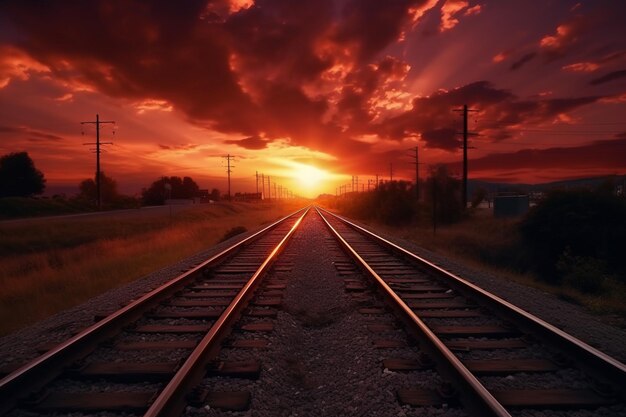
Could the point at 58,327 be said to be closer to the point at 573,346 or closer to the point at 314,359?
the point at 314,359

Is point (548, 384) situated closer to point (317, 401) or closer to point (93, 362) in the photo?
point (317, 401)

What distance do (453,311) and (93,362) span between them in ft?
16.5

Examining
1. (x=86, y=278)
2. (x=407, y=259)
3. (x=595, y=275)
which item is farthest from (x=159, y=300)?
(x=595, y=275)

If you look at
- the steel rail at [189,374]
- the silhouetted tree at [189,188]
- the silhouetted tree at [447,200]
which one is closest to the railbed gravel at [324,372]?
the steel rail at [189,374]

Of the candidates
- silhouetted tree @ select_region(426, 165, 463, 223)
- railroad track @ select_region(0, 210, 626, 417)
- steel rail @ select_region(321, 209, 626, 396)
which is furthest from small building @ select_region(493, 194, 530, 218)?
steel rail @ select_region(321, 209, 626, 396)

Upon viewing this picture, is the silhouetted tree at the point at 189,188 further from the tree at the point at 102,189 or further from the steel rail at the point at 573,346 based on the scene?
the steel rail at the point at 573,346

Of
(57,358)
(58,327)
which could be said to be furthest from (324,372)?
(58,327)

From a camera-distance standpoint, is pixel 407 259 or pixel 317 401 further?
pixel 407 259

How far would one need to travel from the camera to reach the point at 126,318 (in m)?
5.79

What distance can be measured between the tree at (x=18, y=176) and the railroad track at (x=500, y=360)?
277 feet

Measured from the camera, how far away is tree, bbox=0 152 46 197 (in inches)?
2790

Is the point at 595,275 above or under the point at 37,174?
under

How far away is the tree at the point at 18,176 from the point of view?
7088cm

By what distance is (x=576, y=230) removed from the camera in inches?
814
